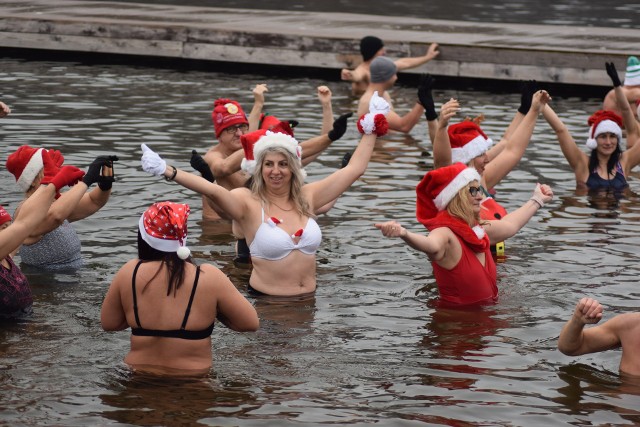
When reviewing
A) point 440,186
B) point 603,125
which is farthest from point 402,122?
point 440,186

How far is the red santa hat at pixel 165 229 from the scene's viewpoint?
748 cm

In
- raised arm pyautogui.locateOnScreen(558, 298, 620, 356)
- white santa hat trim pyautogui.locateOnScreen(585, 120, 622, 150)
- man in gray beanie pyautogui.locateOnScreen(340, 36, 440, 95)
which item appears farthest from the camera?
man in gray beanie pyautogui.locateOnScreen(340, 36, 440, 95)

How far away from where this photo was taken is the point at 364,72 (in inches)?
810

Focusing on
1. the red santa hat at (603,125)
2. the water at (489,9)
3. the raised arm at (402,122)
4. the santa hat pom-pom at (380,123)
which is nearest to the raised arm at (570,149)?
the red santa hat at (603,125)

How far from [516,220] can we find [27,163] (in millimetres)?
4078

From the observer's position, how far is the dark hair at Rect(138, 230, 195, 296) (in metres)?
7.57

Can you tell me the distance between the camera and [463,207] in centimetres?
962

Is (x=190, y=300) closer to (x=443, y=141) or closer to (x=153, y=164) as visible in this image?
(x=153, y=164)

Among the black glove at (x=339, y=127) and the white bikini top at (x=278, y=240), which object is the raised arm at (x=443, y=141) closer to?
the black glove at (x=339, y=127)

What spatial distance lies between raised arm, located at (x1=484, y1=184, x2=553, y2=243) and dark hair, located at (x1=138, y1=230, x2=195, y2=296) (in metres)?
3.61

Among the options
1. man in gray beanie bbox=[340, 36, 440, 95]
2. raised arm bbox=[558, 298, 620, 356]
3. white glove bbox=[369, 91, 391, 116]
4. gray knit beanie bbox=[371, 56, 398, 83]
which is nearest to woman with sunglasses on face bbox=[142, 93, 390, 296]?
white glove bbox=[369, 91, 391, 116]

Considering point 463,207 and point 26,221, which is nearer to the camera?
point 26,221

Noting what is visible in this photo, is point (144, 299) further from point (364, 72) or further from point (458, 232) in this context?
point (364, 72)

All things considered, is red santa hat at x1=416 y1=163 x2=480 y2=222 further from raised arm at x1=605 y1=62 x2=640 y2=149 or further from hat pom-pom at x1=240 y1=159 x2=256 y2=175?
raised arm at x1=605 y1=62 x2=640 y2=149
